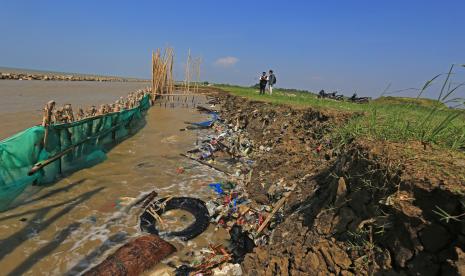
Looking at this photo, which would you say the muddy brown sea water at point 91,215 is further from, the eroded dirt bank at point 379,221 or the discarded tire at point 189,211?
the eroded dirt bank at point 379,221

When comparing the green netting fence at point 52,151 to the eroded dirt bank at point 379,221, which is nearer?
the eroded dirt bank at point 379,221

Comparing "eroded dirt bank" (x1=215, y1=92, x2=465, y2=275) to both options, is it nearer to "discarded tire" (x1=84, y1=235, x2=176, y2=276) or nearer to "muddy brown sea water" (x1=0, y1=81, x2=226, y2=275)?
"discarded tire" (x1=84, y1=235, x2=176, y2=276)

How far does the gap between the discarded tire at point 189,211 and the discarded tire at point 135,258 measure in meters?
0.54

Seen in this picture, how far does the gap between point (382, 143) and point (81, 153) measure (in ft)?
21.6

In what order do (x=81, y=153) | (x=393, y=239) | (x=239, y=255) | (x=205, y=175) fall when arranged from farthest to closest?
(x=205, y=175)
(x=81, y=153)
(x=239, y=255)
(x=393, y=239)

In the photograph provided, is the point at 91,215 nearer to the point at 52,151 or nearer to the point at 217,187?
the point at 52,151

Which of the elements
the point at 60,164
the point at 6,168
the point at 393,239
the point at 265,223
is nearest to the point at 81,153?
the point at 60,164

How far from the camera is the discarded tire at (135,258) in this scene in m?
3.77

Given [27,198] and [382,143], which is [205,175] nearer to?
[27,198]

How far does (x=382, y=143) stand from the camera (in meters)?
3.54

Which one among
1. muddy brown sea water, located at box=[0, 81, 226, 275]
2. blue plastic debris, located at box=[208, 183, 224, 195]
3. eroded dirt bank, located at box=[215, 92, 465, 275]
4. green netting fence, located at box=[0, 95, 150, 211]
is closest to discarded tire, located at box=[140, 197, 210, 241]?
muddy brown sea water, located at box=[0, 81, 226, 275]

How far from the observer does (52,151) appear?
19.8 feet

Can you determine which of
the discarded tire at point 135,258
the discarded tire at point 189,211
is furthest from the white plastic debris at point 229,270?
the discarded tire at point 189,211

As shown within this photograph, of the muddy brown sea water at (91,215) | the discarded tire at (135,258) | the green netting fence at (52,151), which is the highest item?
the green netting fence at (52,151)
